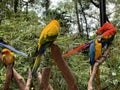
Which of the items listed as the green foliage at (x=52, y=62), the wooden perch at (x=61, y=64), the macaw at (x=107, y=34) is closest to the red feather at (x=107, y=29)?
the macaw at (x=107, y=34)

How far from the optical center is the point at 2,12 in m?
3.97

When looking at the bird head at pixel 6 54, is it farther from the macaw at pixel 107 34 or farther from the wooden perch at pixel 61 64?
the macaw at pixel 107 34

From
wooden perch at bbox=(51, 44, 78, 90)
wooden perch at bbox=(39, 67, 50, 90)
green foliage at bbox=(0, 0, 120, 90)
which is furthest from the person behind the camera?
green foliage at bbox=(0, 0, 120, 90)

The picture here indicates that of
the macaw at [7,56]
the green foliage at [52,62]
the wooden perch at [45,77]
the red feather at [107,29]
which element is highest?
the red feather at [107,29]

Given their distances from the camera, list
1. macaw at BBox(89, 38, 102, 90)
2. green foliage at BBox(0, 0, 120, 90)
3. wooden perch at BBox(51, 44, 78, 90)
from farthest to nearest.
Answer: green foliage at BBox(0, 0, 120, 90)
macaw at BBox(89, 38, 102, 90)
wooden perch at BBox(51, 44, 78, 90)

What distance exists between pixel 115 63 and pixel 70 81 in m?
1.70

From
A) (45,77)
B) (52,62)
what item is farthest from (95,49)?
(52,62)

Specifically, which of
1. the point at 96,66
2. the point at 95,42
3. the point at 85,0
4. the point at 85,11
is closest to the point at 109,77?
the point at 95,42

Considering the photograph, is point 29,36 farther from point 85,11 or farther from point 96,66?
point 85,11

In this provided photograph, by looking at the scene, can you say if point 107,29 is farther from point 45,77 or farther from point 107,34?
point 45,77

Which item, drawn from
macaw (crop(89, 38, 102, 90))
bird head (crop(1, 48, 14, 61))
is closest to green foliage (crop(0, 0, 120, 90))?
macaw (crop(89, 38, 102, 90))

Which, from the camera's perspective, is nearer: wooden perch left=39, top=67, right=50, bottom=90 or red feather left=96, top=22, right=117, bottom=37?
wooden perch left=39, top=67, right=50, bottom=90

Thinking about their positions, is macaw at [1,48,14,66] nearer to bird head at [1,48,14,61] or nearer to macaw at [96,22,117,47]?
bird head at [1,48,14,61]

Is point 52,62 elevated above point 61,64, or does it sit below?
below
